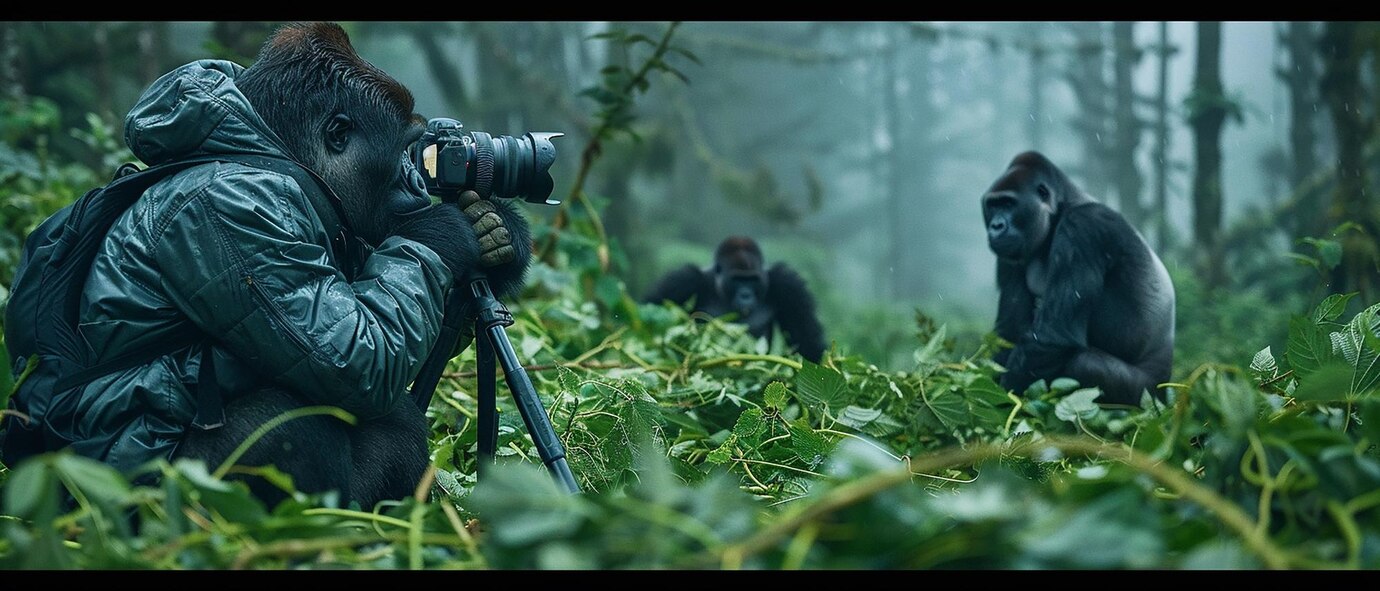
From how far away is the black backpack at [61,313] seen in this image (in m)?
1.94

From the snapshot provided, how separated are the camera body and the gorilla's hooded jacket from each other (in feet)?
1.19

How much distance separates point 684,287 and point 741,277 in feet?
1.02

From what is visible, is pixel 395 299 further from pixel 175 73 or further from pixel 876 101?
pixel 876 101

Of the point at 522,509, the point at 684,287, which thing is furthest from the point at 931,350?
the point at 684,287

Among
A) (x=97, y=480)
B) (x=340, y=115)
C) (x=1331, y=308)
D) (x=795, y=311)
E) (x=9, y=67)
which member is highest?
(x=9, y=67)

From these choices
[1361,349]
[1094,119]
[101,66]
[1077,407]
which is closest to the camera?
[1361,349]

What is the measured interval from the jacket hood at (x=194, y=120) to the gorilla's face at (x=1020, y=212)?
328 centimetres

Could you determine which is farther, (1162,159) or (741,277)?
(1162,159)

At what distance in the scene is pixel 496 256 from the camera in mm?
2244

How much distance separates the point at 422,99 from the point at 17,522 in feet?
104

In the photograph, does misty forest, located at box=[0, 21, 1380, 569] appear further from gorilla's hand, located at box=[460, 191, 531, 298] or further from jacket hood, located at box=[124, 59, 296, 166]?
jacket hood, located at box=[124, 59, 296, 166]

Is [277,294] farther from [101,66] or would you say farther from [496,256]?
[101,66]

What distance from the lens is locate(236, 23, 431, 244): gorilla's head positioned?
7.02ft

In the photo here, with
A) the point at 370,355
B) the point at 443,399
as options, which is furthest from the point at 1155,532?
the point at 443,399
